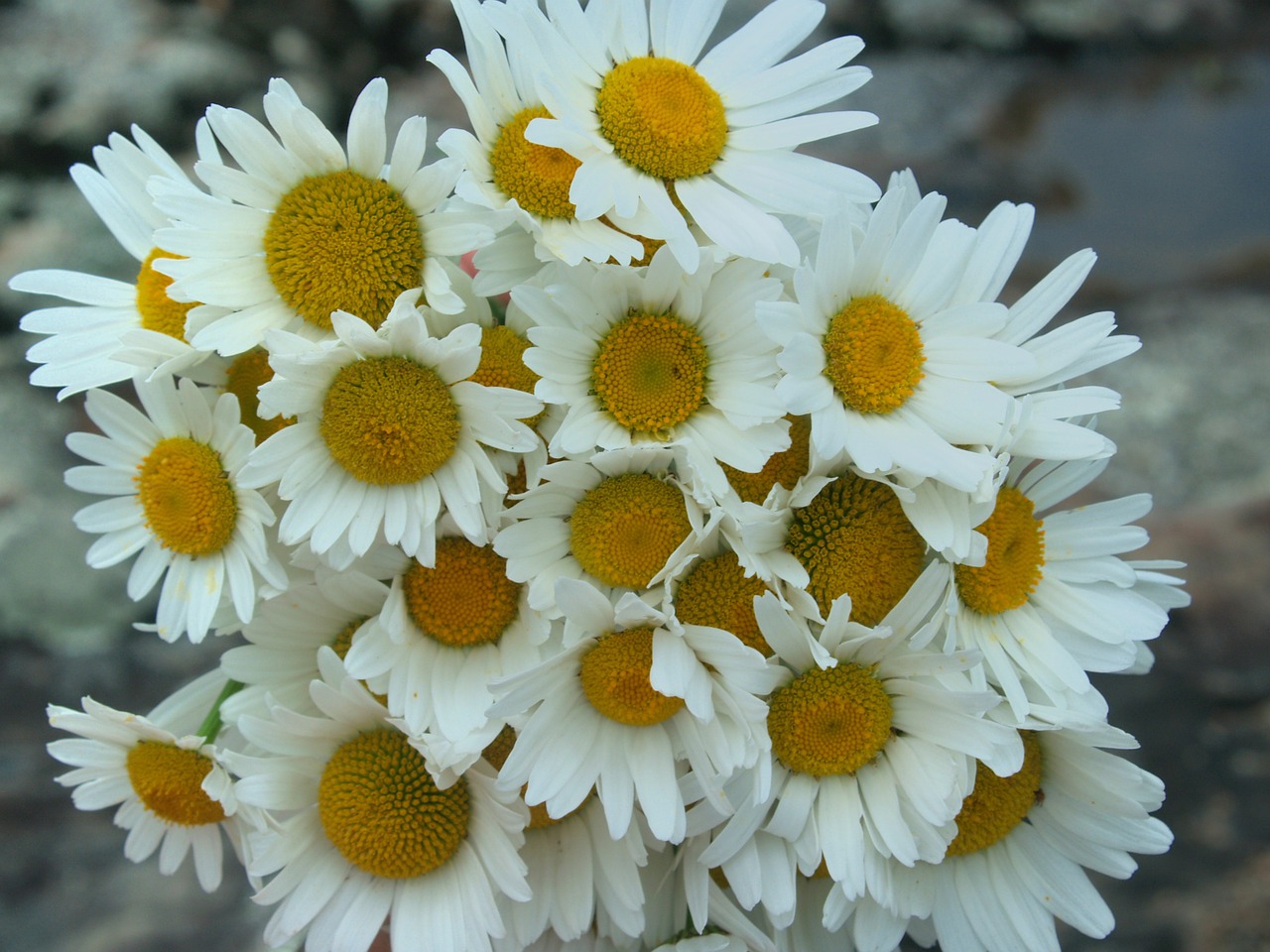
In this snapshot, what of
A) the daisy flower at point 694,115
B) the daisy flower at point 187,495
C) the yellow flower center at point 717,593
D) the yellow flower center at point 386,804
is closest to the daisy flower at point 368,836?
the yellow flower center at point 386,804

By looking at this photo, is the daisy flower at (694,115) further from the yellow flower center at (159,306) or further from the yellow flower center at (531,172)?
the yellow flower center at (159,306)

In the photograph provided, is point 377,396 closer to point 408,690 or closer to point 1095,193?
point 408,690

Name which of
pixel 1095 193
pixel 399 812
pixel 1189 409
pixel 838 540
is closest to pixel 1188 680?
pixel 1189 409

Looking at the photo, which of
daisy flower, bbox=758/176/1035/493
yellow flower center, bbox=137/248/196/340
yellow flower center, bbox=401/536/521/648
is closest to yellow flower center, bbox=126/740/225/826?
yellow flower center, bbox=401/536/521/648

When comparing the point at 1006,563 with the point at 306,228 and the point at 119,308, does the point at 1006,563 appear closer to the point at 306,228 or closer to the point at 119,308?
the point at 306,228

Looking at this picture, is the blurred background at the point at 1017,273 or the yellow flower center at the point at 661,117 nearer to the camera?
the yellow flower center at the point at 661,117

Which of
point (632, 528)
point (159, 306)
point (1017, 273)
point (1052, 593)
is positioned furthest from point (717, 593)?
point (1017, 273)

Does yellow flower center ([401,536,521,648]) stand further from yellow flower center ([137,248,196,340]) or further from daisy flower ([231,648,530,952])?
yellow flower center ([137,248,196,340])
